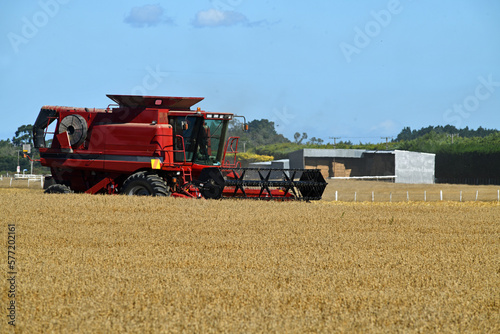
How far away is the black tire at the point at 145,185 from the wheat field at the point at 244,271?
2.16 m

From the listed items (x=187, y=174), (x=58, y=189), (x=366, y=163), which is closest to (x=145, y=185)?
(x=187, y=174)

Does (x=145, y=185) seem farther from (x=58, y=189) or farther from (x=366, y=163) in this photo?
(x=366, y=163)

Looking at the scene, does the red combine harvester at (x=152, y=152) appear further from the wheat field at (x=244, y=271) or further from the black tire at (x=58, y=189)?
the wheat field at (x=244, y=271)

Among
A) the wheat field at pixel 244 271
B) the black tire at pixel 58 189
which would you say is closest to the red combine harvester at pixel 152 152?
the black tire at pixel 58 189

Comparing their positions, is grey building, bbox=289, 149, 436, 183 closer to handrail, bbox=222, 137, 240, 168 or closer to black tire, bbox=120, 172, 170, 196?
handrail, bbox=222, 137, 240, 168

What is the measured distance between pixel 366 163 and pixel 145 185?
4582 cm

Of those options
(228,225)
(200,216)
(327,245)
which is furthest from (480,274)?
(200,216)

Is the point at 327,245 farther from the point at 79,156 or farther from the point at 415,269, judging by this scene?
the point at 79,156

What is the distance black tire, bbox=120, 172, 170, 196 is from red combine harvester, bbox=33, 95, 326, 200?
27 mm

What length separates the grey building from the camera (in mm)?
57094

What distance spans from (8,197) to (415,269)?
11.8 meters

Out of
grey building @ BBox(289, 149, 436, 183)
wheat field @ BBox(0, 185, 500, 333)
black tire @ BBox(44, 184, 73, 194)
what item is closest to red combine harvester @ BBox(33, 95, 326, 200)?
black tire @ BBox(44, 184, 73, 194)

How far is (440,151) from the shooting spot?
70.6 meters

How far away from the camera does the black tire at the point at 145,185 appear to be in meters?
16.1
